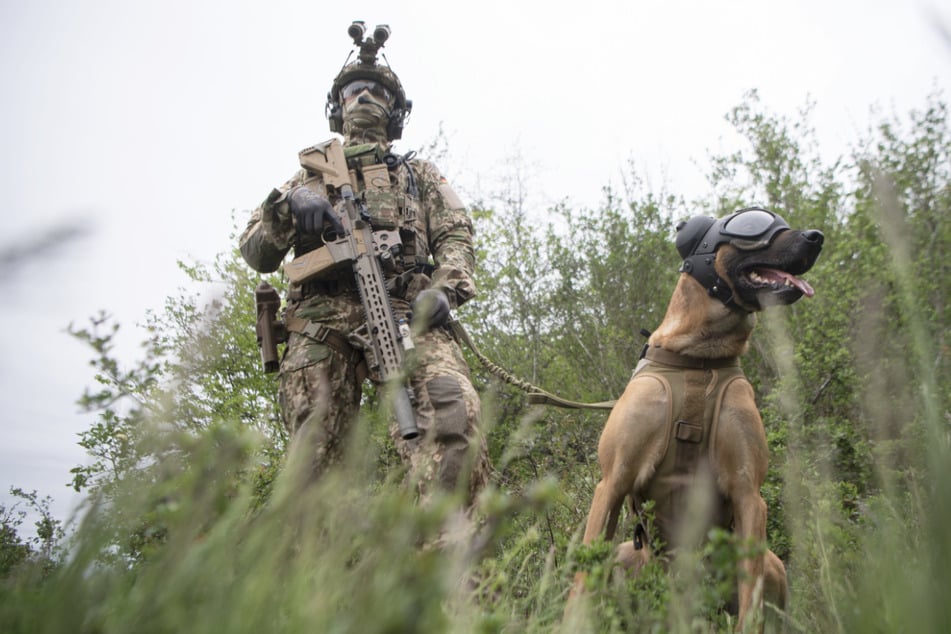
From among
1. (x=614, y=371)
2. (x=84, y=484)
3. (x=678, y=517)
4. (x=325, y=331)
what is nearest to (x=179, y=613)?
(x=84, y=484)

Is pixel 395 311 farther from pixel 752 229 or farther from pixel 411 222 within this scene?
pixel 752 229

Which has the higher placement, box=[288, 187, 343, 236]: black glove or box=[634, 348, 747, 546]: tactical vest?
box=[288, 187, 343, 236]: black glove

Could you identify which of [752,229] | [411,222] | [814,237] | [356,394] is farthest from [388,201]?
[814,237]

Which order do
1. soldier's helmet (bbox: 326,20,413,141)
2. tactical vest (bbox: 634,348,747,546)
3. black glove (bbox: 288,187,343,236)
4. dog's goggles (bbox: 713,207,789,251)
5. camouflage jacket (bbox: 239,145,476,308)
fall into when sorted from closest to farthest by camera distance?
tactical vest (bbox: 634,348,747,546), dog's goggles (bbox: 713,207,789,251), black glove (bbox: 288,187,343,236), camouflage jacket (bbox: 239,145,476,308), soldier's helmet (bbox: 326,20,413,141)

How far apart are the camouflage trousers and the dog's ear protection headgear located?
3.73 feet

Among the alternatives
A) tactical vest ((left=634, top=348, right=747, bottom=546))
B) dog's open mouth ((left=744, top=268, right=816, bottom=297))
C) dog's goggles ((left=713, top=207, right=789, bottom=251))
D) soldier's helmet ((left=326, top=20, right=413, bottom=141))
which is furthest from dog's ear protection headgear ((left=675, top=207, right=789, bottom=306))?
soldier's helmet ((left=326, top=20, right=413, bottom=141))

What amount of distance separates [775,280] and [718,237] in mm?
303

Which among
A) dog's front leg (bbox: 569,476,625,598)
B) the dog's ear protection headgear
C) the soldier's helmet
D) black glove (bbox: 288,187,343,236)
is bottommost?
dog's front leg (bbox: 569,476,625,598)

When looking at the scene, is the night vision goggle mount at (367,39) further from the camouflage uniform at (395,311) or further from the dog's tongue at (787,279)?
the dog's tongue at (787,279)

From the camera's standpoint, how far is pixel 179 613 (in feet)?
2.03

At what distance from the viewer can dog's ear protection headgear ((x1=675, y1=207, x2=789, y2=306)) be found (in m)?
2.93

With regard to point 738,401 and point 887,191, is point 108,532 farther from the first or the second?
point 738,401

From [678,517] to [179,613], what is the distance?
2405 millimetres

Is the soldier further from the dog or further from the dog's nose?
the dog's nose
